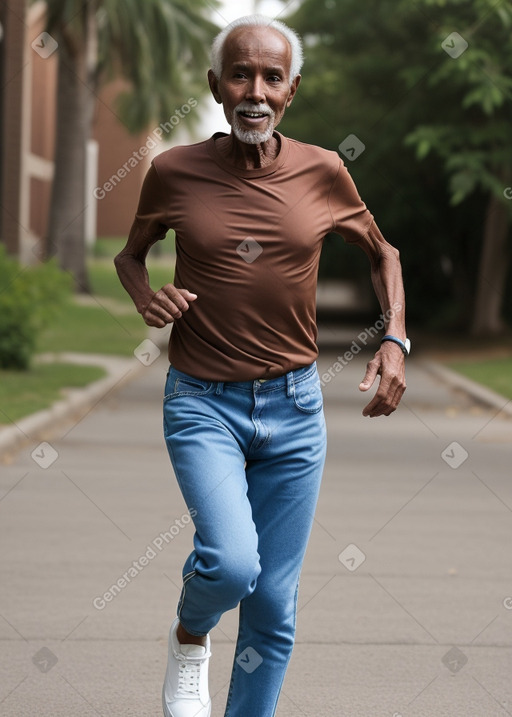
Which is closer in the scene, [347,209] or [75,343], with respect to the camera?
[347,209]

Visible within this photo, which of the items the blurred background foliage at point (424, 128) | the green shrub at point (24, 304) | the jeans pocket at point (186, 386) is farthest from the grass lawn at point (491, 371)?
the jeans pocket at point (186, 386)

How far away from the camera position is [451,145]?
2456cm

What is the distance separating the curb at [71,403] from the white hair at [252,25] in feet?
24.8

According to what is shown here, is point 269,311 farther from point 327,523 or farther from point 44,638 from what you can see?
point 327,523

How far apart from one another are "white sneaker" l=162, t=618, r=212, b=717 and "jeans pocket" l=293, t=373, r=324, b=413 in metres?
0.69

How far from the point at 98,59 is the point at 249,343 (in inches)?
1299

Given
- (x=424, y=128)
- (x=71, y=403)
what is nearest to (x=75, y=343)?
(x=424, y=128)

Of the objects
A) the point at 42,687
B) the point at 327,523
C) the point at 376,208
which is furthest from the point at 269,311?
the point at 376,208

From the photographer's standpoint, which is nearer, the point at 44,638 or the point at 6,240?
the point at 44,638

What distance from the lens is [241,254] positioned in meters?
3.54

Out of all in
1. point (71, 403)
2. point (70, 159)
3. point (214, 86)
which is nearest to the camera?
point (214, 86)

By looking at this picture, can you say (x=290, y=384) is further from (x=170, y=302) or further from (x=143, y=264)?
(x=143, y=264)

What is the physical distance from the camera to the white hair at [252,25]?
3.62 metres

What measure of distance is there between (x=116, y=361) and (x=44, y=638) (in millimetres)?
15439
